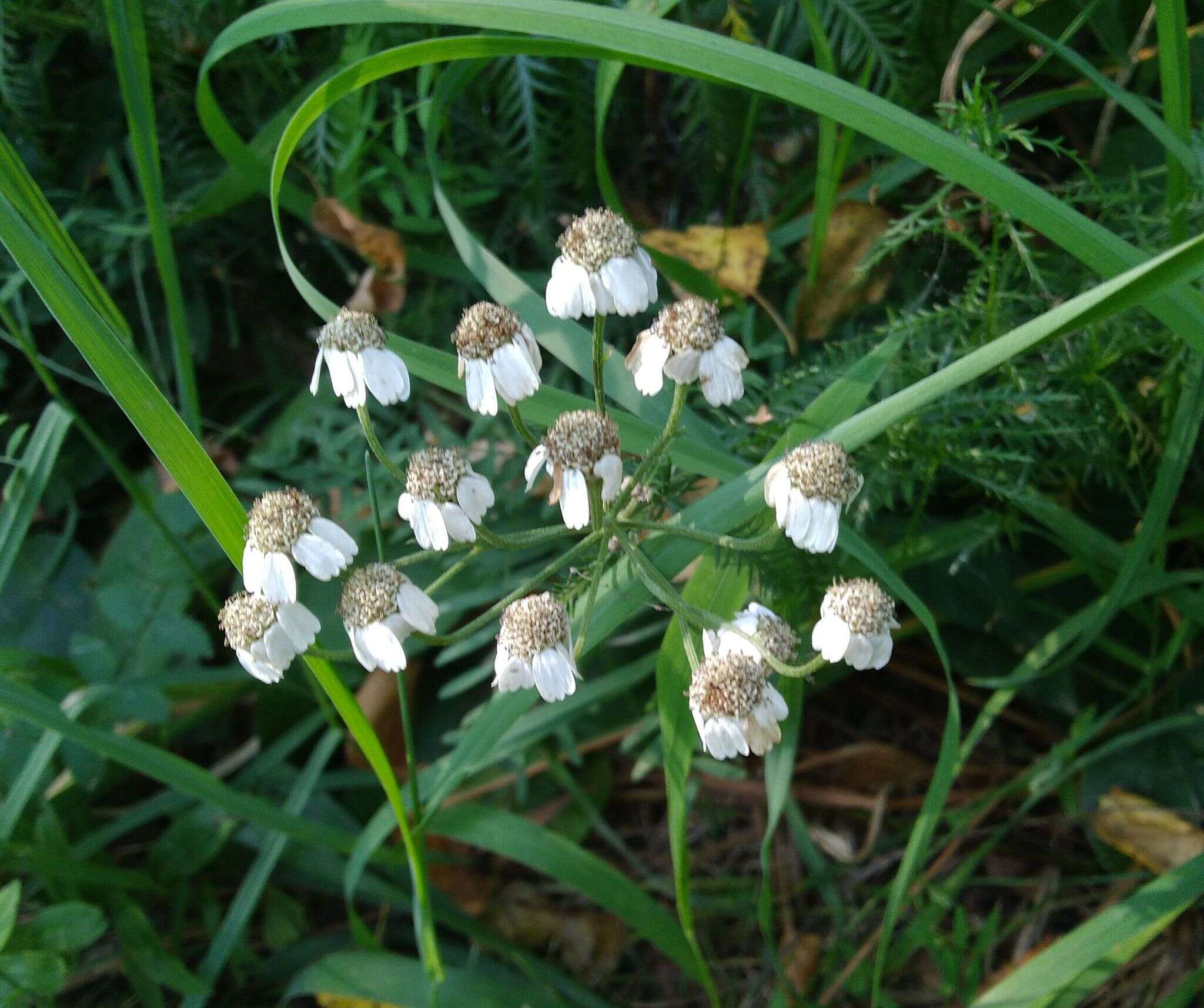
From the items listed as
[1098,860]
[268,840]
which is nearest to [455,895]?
[268,840]

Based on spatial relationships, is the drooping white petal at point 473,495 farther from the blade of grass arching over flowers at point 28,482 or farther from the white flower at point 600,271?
the blade of grass arching over flowers at point 28,482

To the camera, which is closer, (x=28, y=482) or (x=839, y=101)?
(x=839, y=101)

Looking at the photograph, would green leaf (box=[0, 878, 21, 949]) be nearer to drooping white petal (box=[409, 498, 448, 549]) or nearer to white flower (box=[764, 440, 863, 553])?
drooping white petal (box=[409, 498, 448, 549])

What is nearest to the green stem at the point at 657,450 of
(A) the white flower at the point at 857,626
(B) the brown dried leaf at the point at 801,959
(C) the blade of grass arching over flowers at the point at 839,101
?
(A) the white flower at the point at 857,626

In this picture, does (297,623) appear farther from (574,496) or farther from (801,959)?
(801,959)

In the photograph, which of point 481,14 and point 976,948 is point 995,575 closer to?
point 976,948

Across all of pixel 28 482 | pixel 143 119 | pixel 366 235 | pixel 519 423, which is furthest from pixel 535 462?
pixel 28 482

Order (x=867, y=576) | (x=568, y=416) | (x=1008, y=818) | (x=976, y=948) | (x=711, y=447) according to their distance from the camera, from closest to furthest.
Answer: (x=568, y=416) < (x=711, y=447) < (x=867, y=576) < (x=976, y=948) < (x=1008, y=818)
